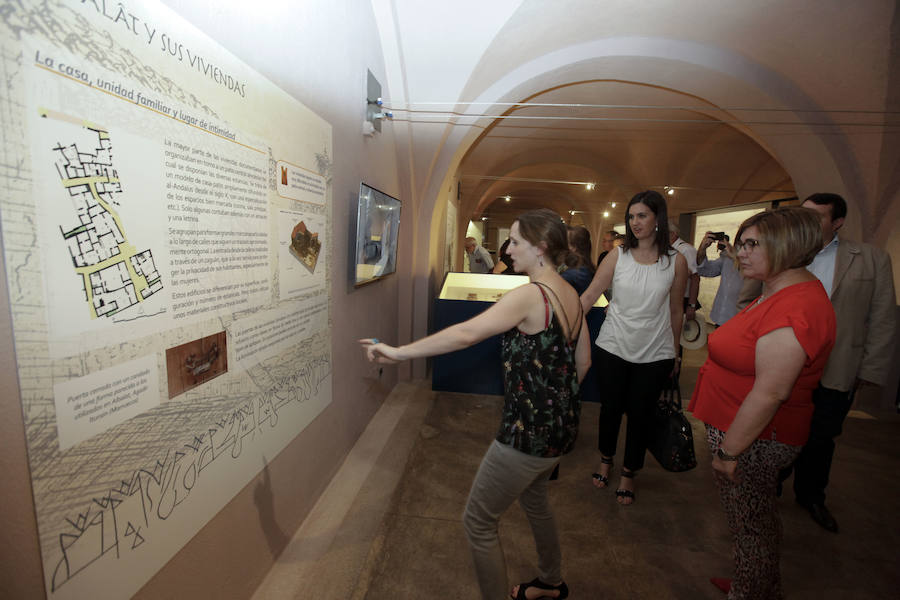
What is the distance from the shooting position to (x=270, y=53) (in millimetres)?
1710

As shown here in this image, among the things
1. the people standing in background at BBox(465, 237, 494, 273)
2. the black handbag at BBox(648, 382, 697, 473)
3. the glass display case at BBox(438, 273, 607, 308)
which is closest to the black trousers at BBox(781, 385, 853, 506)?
the black handbag at BBox(648, 382, 697, 473)

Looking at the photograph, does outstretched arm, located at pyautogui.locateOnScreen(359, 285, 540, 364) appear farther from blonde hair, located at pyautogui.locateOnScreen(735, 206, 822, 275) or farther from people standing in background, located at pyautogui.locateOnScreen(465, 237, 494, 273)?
people standing in background, located at pyautogui.locateOnScreen(465, 237, 494, 273)

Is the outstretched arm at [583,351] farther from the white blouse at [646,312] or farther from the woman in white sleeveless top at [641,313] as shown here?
the white blouse at [646,312]

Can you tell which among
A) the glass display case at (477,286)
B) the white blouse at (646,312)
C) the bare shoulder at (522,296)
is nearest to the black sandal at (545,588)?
the white blouse at (646,312)

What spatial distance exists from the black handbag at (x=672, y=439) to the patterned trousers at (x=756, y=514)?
1.45ft

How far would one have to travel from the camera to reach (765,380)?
1.31m

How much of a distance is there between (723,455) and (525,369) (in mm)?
791

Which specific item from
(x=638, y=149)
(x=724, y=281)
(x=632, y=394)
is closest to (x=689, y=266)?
(x=724, y=281)

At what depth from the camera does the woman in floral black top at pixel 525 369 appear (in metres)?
1.41

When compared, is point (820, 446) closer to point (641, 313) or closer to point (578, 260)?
point (641, 313)

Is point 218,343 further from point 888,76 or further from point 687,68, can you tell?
point 888,76

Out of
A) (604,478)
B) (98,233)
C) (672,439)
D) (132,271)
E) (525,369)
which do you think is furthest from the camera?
(604,478)

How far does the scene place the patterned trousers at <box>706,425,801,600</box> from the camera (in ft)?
4.84

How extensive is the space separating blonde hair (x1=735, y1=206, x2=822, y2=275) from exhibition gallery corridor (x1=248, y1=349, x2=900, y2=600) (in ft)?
5.62
